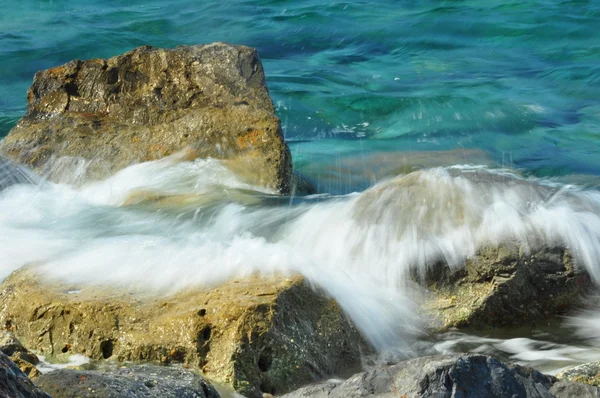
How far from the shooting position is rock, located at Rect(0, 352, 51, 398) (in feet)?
6.26

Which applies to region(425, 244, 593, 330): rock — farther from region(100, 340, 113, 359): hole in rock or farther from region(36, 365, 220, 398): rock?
region(36, 365, 220, 398): rock

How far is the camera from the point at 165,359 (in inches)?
143

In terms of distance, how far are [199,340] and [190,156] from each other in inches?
94.9

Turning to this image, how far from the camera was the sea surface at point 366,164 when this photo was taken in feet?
14.3

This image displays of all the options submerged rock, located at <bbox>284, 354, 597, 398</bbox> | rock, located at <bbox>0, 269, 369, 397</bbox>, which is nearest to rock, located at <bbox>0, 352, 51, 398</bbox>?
submerged rock, located at <bbox>284, 354, 597, 398</bbox>

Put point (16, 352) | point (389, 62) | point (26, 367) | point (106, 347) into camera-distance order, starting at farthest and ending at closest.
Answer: point (389, 62), point (106, 347), point (16, 352), point (26, 367)

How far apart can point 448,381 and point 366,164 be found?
18.4 ft

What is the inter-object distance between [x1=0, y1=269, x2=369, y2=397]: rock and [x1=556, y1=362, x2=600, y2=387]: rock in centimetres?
94

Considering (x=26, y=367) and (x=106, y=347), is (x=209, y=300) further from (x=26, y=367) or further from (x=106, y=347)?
(x=26, y=367)

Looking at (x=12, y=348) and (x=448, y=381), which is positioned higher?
(x=448, y=381)

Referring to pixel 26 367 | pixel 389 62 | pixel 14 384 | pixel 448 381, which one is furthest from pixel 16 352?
pixel 389 62

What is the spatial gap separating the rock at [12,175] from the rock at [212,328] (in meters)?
1.95

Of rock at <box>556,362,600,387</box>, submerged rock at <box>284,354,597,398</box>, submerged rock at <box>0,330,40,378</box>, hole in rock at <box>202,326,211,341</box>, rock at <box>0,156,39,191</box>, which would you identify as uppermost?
submerged rock at <box>284,354,597,398</box>

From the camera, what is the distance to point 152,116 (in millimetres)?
6230
